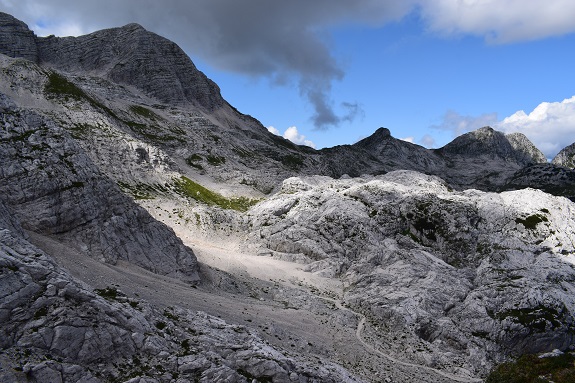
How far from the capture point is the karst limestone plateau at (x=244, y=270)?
2433cm

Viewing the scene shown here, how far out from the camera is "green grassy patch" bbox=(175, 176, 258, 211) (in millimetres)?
102000

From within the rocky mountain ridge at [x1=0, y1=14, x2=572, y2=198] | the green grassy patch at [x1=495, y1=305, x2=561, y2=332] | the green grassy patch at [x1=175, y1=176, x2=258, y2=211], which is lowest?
the green grassy patch at [x1=495, y1=305, x2=561, y2=332]

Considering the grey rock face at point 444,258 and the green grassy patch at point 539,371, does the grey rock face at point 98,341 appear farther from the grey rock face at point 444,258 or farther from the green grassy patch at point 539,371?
the grey rock face at point 444,258

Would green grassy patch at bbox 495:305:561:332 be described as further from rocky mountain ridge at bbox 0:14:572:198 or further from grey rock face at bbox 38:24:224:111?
grey rock face at bbox 38:24:224:111

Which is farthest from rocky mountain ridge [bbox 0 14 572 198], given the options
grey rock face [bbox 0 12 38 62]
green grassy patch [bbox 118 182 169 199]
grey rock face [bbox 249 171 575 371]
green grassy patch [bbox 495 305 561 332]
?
green grassy patch [bbox 495 305 561 332]

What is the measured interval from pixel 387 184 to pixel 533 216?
30.5m

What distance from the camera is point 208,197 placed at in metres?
106

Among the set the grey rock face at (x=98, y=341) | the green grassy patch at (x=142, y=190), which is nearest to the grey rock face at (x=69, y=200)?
the grey rock face at (x=98, y=341)

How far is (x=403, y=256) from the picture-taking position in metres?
71.6

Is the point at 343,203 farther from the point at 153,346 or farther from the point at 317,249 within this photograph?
the point at 153,346

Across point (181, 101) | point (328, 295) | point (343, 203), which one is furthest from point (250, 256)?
point (181, 101)

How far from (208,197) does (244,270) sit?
4325cm

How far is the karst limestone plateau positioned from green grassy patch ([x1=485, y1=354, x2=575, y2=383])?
1075 centimetres

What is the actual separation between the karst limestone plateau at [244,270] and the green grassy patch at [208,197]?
0.57m
